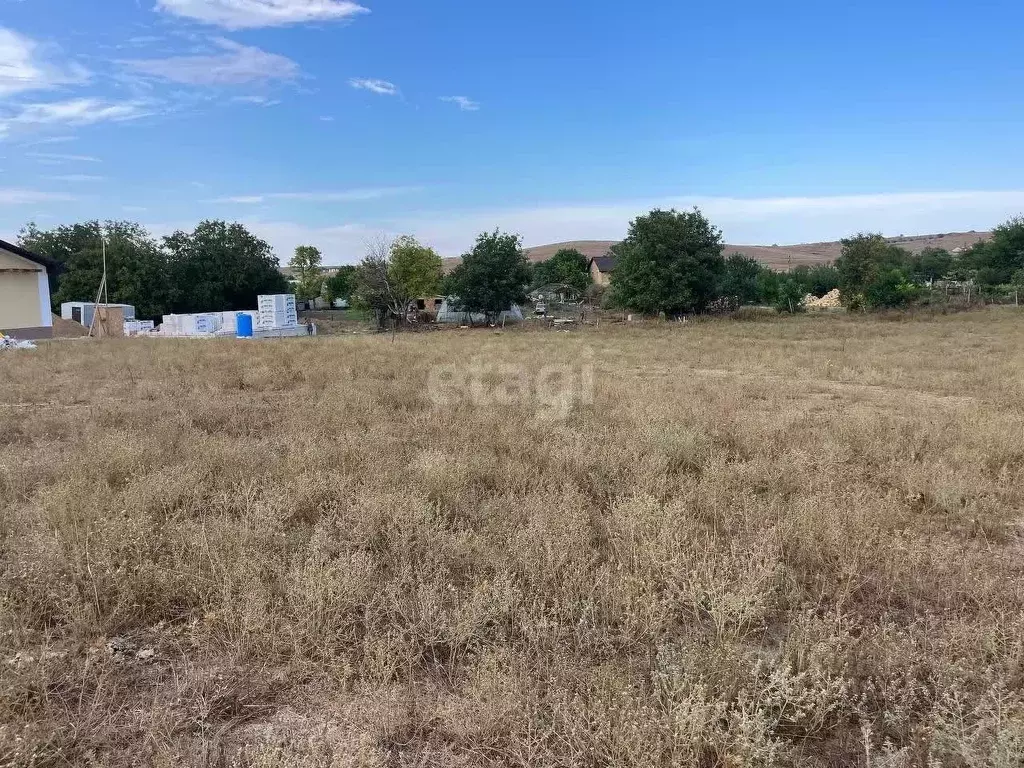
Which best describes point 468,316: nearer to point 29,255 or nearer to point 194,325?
point 194,325

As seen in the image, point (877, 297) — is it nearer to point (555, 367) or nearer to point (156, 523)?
point (555, 367)

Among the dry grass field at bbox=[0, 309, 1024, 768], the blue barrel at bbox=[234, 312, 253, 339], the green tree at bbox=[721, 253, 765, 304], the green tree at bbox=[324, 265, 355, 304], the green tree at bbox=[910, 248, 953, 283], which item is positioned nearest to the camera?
the dry grass field at bbox=[0, 309, 1024, 768]

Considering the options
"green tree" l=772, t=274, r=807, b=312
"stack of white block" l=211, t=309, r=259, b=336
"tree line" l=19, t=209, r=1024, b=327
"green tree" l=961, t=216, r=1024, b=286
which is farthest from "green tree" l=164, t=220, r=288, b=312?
"green tree" l=961, t=216, r=1024, b=286

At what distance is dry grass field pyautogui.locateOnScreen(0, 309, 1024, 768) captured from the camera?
6.96 ft

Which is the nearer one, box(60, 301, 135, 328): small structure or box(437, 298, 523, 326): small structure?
box(60, 301, 135, 328): small structure

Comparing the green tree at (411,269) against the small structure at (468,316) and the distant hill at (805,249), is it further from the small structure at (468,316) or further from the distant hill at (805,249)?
the distant hill at (805,249)

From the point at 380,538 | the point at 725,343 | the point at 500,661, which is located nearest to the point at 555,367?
the point at 725,343

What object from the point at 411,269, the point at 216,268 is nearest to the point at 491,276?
the point at 411,269

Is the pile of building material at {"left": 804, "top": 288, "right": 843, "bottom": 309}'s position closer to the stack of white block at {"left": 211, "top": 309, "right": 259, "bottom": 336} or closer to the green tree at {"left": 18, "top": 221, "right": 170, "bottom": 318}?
the stack of white block at {"left": 211, "top": 309, "right": 259, "bottom": 336}

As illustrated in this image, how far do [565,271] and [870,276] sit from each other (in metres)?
29.3

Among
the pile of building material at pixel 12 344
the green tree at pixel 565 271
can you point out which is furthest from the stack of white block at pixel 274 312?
the green tree at pixel 565 271

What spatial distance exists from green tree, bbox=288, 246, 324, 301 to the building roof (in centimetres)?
4062

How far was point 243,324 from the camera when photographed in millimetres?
31422

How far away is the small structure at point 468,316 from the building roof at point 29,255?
2110 cm
